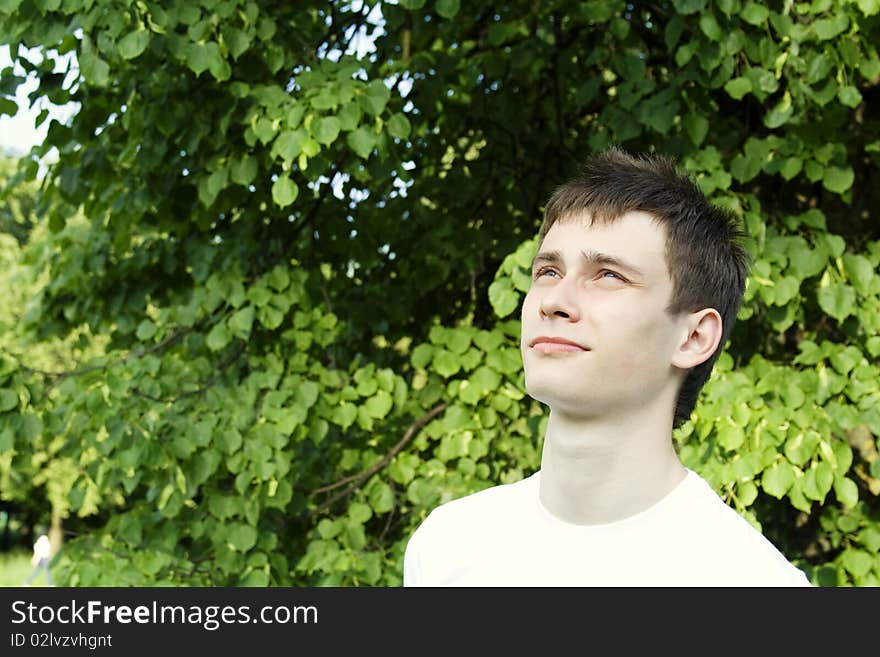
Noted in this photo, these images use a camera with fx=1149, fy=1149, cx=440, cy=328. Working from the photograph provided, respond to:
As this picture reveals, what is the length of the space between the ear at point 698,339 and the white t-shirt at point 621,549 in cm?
17

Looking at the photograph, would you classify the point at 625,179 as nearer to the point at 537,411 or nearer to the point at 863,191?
the point at 537,411

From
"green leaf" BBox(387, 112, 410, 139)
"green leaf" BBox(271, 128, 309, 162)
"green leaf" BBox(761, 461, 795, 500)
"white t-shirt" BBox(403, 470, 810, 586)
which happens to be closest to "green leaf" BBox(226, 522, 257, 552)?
"green leaf" BBox(271, 128, 309, 162)

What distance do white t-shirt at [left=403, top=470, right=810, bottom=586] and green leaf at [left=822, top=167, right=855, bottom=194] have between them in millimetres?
1978

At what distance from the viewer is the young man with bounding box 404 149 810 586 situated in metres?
1.50

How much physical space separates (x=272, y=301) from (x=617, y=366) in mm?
2413

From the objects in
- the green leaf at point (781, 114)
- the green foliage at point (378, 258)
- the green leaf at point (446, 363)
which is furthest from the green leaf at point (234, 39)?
the green leaf at point (781, 114)

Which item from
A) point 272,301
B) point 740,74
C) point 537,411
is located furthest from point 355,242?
point 740,74

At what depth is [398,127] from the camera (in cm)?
331

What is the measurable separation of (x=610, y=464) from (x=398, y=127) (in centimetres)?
194

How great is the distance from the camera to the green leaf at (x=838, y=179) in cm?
333

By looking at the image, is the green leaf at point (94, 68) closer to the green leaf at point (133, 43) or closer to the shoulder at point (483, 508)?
the green leaf at point (133, 43)

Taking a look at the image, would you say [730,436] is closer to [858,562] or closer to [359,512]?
[858,562]

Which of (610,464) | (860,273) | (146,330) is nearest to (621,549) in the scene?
(610,464)
